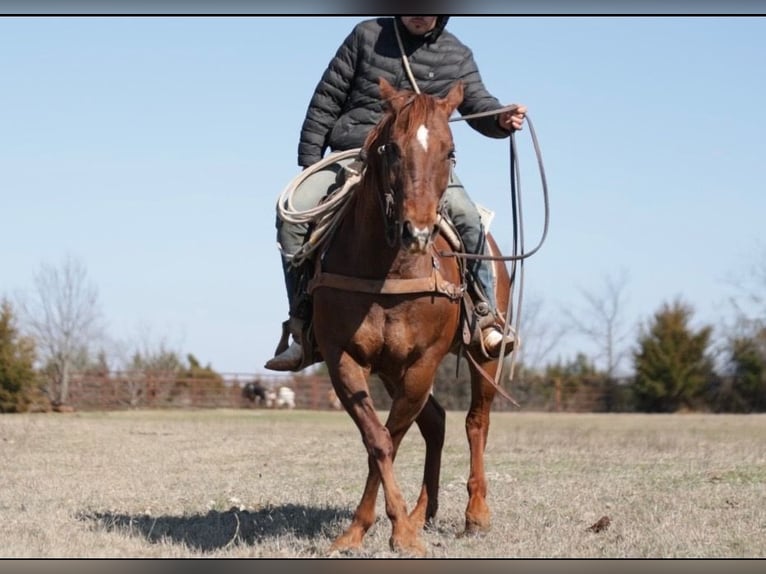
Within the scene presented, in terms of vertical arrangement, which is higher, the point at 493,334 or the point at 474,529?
the point at 493,334

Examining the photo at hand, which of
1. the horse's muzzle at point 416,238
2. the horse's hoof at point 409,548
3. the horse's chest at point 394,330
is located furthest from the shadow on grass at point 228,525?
the horse's muzzle at point 416,238

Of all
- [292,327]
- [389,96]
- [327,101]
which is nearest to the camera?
[389,96]

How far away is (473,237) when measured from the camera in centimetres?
860

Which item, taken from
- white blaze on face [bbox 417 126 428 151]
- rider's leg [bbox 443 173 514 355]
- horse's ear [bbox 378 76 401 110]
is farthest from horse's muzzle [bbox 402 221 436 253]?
rider's leg [bbox 443 173 514 355]

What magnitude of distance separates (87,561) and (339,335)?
2081 millimetres

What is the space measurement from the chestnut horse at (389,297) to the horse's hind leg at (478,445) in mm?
751

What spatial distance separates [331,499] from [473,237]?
3.19 meters

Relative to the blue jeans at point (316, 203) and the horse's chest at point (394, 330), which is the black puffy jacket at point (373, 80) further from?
the horse's chest at point (394, 330)

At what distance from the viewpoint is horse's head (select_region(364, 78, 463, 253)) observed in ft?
21.7

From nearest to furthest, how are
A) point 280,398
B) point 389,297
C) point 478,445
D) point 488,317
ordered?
point 389,297 < point 488,317 < point 478,445 < point 280,398

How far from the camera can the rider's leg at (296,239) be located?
8375 millimetres

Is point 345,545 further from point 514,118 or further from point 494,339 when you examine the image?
point 514,118

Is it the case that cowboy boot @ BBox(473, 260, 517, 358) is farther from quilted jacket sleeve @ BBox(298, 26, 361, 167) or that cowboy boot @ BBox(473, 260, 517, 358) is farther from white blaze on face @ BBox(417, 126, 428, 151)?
white blaze on face @ BBox(417, 126, 428, 151)

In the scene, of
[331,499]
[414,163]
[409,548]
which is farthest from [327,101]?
[331,499]
